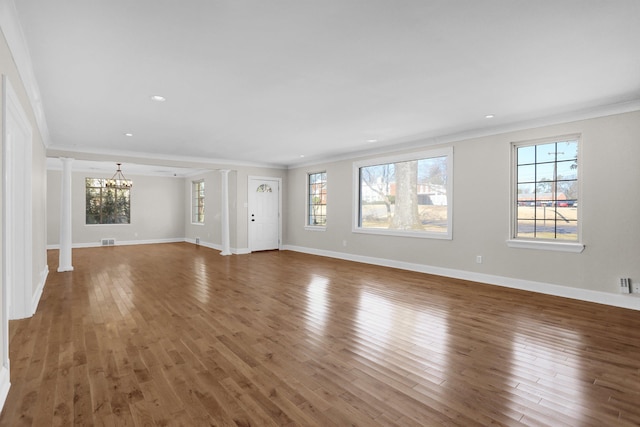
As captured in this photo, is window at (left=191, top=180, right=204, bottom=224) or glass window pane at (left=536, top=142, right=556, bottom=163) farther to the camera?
window at (left=191, top=180, right=204, bottom=224)

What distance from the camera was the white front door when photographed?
913cm

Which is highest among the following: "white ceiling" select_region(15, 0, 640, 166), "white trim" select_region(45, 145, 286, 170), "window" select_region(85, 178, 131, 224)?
"white ceiling" select_region(15, 0, 640, 166)

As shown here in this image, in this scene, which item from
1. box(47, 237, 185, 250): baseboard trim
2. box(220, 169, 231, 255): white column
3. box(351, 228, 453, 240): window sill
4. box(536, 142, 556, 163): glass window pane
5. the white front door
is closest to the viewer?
box(536, 142, 556, 163): glass window pane

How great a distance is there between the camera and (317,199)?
878cm

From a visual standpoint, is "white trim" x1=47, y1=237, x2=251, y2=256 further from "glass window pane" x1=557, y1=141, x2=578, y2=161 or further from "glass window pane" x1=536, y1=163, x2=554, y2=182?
"glass window pane" x1=557, y1=141, x2=578, y2=161

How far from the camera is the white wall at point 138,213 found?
9.86 m

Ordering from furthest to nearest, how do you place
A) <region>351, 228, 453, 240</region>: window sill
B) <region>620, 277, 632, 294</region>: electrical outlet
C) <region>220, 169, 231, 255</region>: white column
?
<region>220, 169, 231, 255</region>: white column < <region>351, 228, 453, 240</region>: window sill < <region>620, 277, 632, 294</region>: electrical outlet

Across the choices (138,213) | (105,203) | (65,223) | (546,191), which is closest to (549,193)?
(546,191)

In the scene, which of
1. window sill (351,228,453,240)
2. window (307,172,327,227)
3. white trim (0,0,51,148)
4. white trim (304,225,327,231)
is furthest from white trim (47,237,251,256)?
white trim (0,0,51,148)

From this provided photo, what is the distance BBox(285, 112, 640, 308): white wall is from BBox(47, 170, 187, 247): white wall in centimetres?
766

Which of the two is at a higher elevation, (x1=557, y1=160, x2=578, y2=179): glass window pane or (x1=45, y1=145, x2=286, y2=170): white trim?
(x1=45, y1=145, x2=286, y2=170): white trim

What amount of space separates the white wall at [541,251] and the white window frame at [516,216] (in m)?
0.06

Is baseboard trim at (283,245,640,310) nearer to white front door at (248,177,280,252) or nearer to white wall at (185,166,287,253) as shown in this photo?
white front door at (248,177,280,252)

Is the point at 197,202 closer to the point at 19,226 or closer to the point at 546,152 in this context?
the point at 19,226
